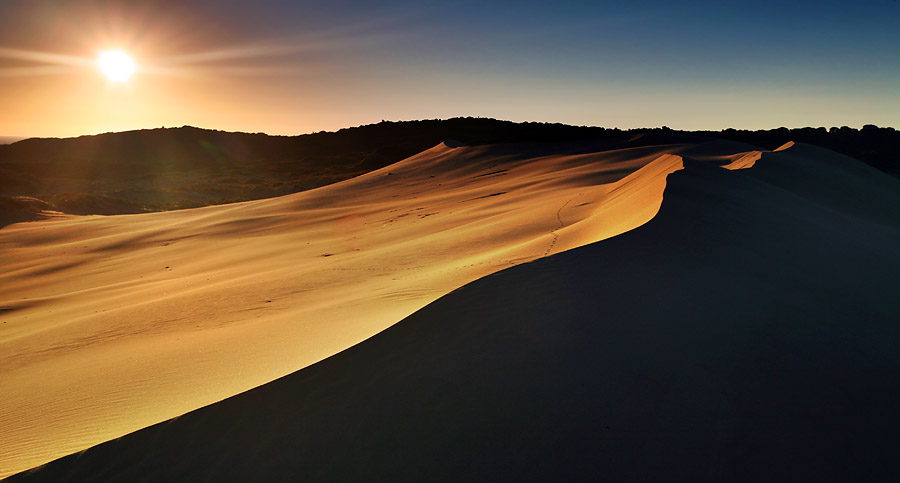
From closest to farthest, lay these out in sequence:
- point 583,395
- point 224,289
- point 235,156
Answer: point 583,395, point 224,289, point 235,156

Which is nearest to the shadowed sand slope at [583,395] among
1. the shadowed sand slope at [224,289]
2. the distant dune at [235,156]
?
the shadowed sand slope at [224,289]

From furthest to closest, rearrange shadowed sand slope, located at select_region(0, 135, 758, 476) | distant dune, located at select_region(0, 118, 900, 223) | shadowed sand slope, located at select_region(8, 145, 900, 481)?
distant dune, located at select_region(0, 118, 900, 223) < shadowed sand slope, located at select_region(0, 135, 758, 476) < shadowed sand slope, located at select_region(8, 145, 900, 481)

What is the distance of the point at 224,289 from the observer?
25.9 ft

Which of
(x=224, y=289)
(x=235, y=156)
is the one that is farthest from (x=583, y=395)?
(x=235, y=156)

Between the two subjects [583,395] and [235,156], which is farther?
[235,156]

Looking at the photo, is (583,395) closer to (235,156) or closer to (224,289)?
(224,289)

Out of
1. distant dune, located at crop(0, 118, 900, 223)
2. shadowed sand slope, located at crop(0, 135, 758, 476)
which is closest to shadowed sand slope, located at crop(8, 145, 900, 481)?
shadowed sand slope, located at crop(0, 135, 758, 476)

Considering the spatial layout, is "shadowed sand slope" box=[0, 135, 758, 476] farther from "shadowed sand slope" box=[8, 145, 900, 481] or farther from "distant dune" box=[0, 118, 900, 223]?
"distant dune" box=[0, 118, 900, 223]

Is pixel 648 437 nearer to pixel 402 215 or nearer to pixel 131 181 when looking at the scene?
pixel 402 215

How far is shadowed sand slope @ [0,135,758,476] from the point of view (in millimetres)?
3785

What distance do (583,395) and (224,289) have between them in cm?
678

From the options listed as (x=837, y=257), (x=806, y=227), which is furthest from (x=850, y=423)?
(x=806, y=227)

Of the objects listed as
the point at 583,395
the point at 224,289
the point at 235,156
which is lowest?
the point at 235,156

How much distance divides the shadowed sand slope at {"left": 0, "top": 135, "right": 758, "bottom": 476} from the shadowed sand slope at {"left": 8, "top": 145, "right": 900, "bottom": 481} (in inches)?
23.0
